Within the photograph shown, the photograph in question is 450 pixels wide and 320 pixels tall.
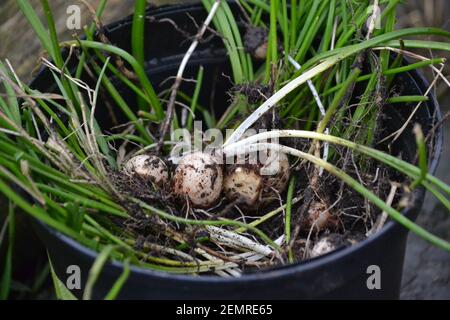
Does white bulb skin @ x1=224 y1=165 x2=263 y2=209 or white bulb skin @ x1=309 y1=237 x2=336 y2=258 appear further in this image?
white bulb skin @ x1=224 y1=165 x2=263 y2=209

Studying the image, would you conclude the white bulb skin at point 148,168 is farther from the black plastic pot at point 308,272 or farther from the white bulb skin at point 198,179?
the black plastic pot at point 308,272

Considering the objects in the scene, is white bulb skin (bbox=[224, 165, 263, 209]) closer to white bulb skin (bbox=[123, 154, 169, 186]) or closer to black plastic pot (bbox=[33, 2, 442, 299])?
white bulb skin (bbox=[123, 154, 169, 186])

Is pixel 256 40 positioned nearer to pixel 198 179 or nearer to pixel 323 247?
pixel 198 179

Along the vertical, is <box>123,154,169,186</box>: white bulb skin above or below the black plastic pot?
above

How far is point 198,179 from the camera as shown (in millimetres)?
918

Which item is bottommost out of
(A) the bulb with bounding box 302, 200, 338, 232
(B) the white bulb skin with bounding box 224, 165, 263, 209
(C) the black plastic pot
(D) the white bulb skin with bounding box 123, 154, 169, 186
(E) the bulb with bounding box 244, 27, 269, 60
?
(C) the black plastic pot

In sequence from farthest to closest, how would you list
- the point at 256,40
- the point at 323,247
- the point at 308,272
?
the point at 256,40
the point at 323,247
the point at 308,272

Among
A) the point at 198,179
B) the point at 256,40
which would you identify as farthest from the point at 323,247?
the point at 256,40

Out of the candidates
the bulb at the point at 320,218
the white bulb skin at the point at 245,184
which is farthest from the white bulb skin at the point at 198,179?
the bulb at the point at 320,218

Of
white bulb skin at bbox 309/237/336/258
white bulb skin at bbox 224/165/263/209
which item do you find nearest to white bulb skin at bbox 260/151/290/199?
white bulb skin at bbox 224/165/263/209

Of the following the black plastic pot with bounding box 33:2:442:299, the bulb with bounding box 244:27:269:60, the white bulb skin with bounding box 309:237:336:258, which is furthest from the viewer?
the bulb with bounding box 244:27:269:60

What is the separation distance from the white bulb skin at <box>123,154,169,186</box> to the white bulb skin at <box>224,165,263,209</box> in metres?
0.10

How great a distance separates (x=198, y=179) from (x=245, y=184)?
0.07 metres

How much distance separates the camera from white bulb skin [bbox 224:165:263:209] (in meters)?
0.94
